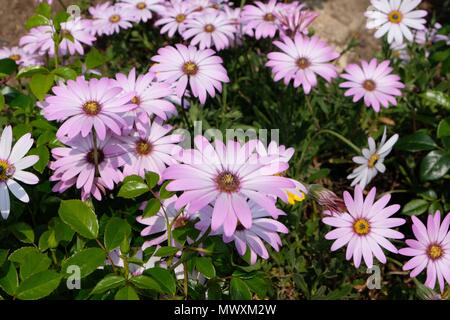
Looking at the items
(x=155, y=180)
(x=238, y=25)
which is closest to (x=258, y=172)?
(x=155, y=180)

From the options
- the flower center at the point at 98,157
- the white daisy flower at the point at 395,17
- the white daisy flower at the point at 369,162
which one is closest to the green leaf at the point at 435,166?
the white daisy flower at the point at 369,162

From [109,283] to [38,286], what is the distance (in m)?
0.19

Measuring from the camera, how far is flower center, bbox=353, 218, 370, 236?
1749 mm

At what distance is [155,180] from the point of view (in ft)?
5.01

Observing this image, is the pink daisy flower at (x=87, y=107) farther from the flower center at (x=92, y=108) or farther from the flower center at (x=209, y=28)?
the flower center at (x=209, y=28)

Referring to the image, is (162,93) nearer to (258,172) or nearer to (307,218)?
(258,172)

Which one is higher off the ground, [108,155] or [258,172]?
[108,155]

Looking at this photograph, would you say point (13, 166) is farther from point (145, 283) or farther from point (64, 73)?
point (145, 283)

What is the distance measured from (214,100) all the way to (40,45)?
0.97 meters

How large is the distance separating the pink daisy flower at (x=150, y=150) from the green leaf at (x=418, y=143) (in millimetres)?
1161

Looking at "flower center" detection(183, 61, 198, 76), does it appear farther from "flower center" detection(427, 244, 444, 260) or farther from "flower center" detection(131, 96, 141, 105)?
"flower center" detection(427, 244, 444, 260)

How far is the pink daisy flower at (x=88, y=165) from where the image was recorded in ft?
5.41

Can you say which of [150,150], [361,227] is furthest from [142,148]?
[361,227]
